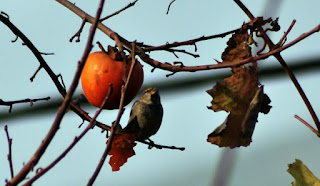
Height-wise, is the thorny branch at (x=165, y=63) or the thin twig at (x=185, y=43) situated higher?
the thin twig at (x=185, y=43)

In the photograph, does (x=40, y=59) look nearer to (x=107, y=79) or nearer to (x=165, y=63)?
(x=107, y=79)

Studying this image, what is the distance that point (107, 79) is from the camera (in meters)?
1.75

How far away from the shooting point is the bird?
5.48 feet

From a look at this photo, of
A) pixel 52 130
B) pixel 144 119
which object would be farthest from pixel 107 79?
pixel 52 130

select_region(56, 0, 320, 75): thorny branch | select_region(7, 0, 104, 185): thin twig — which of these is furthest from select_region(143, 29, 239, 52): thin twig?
select_region(7, 0, 104, 185): thin twig

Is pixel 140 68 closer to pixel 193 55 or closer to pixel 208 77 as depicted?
pixel 193 55

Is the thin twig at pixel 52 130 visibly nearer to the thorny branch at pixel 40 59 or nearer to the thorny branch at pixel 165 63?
the thorny branch at pixel 165 63

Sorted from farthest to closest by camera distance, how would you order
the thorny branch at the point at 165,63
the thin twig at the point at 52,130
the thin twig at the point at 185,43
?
the thin twig at the point at 185,43, the thorny branch at the point at 165,63, the thin twig at the point at 52,130

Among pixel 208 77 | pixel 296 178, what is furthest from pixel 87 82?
pixel 208 77

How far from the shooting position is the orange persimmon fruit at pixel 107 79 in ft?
5.68

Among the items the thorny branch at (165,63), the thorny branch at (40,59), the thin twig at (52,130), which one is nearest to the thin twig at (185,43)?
the thorny branch at (165,63)

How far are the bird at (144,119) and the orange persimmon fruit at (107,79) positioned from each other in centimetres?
5

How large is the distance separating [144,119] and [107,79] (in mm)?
129

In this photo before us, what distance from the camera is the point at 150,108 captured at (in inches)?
66.1
